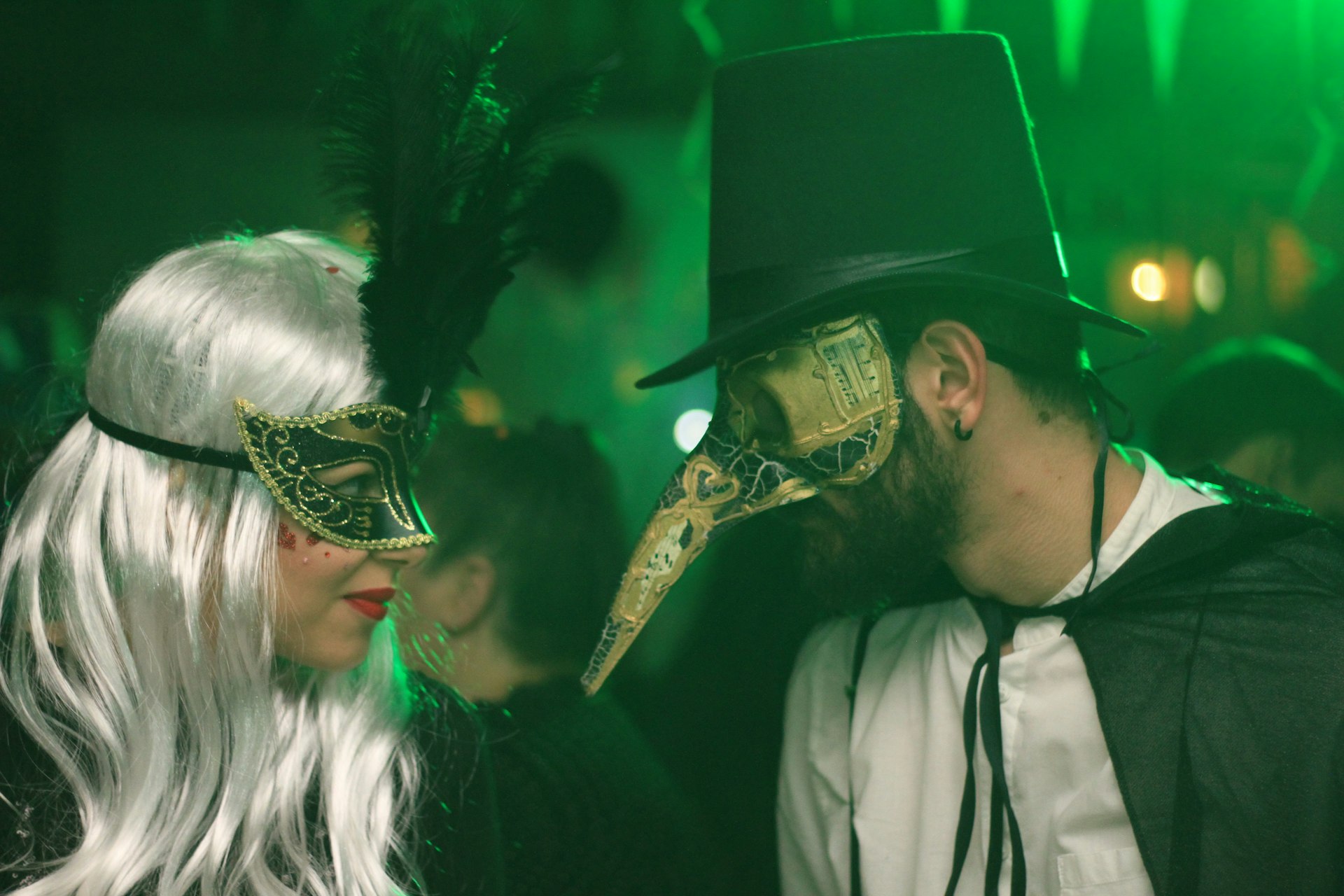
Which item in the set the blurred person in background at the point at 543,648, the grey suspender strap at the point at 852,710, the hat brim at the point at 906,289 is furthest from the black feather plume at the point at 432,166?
the grey suspender strap at the point at 852,710

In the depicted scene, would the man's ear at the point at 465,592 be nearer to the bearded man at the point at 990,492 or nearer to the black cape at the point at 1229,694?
the bearded man at the point at 990,492

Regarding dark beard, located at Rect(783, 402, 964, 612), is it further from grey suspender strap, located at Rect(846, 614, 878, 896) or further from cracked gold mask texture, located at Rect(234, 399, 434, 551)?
cracked gold mask texture, located at Rect(234, 399, 434, 551)

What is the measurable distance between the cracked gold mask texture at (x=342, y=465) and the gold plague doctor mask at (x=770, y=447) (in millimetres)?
264

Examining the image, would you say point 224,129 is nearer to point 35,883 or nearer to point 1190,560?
point 35,883

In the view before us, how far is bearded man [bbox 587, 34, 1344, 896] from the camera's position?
1.10 m

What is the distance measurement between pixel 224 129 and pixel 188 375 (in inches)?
37.1

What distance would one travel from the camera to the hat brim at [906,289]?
3.60ft

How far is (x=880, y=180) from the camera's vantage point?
1146 millimetres

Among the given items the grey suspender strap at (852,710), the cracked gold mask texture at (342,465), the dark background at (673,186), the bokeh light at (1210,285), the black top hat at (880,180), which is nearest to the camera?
the cracked gold mask texture at (342,465)

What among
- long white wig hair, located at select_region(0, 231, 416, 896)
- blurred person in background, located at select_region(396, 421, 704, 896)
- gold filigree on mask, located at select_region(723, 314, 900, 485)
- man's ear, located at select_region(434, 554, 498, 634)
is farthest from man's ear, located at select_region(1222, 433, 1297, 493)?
long white wig hair, located at select_region(0, 231, 416, 896)

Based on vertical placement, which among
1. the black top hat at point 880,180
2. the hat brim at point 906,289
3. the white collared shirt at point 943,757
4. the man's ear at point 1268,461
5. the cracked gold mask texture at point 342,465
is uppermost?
the black top hat at point 880,180

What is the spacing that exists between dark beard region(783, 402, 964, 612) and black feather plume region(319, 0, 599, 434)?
0.51 meters

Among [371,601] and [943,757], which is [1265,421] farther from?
[371,601]

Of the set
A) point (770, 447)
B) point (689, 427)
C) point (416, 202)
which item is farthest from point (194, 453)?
point (689, 427)
